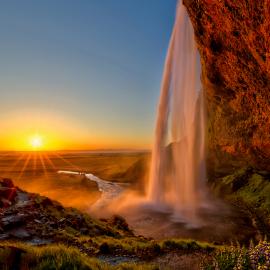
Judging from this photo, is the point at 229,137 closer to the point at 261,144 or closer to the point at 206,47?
the point at 261,144

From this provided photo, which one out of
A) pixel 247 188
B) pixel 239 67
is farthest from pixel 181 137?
pixel 239 67

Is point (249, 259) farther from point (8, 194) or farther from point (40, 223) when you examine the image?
point (8, 194)

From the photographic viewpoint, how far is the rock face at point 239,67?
1580 centimetres

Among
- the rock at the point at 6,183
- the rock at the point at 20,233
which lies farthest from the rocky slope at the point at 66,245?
the rock at the point at 6,183

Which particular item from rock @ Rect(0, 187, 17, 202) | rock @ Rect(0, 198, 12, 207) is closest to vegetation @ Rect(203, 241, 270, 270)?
rock @ Rect(0, 198, 12, 207)

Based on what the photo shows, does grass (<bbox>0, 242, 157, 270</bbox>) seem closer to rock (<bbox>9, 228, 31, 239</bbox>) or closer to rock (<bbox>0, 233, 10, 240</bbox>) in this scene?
rock (<bbox>0, 233, 10, 240</bbox>)

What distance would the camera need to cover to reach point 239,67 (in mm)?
A: 20000

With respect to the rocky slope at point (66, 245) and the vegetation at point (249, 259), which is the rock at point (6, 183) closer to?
the rocky slope at point (66, 245)

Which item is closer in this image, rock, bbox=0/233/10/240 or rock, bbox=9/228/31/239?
rock, bbox=0/233/10/240

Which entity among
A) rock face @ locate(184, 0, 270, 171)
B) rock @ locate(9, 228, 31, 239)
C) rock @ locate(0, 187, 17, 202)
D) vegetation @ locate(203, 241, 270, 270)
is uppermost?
rock face @ locate(184, 0, 270, 171)

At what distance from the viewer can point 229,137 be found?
1096 inches

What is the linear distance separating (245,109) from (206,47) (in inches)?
238

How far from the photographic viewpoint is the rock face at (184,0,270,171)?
15.8 m

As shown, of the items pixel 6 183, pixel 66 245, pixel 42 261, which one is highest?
pixel 42 261
